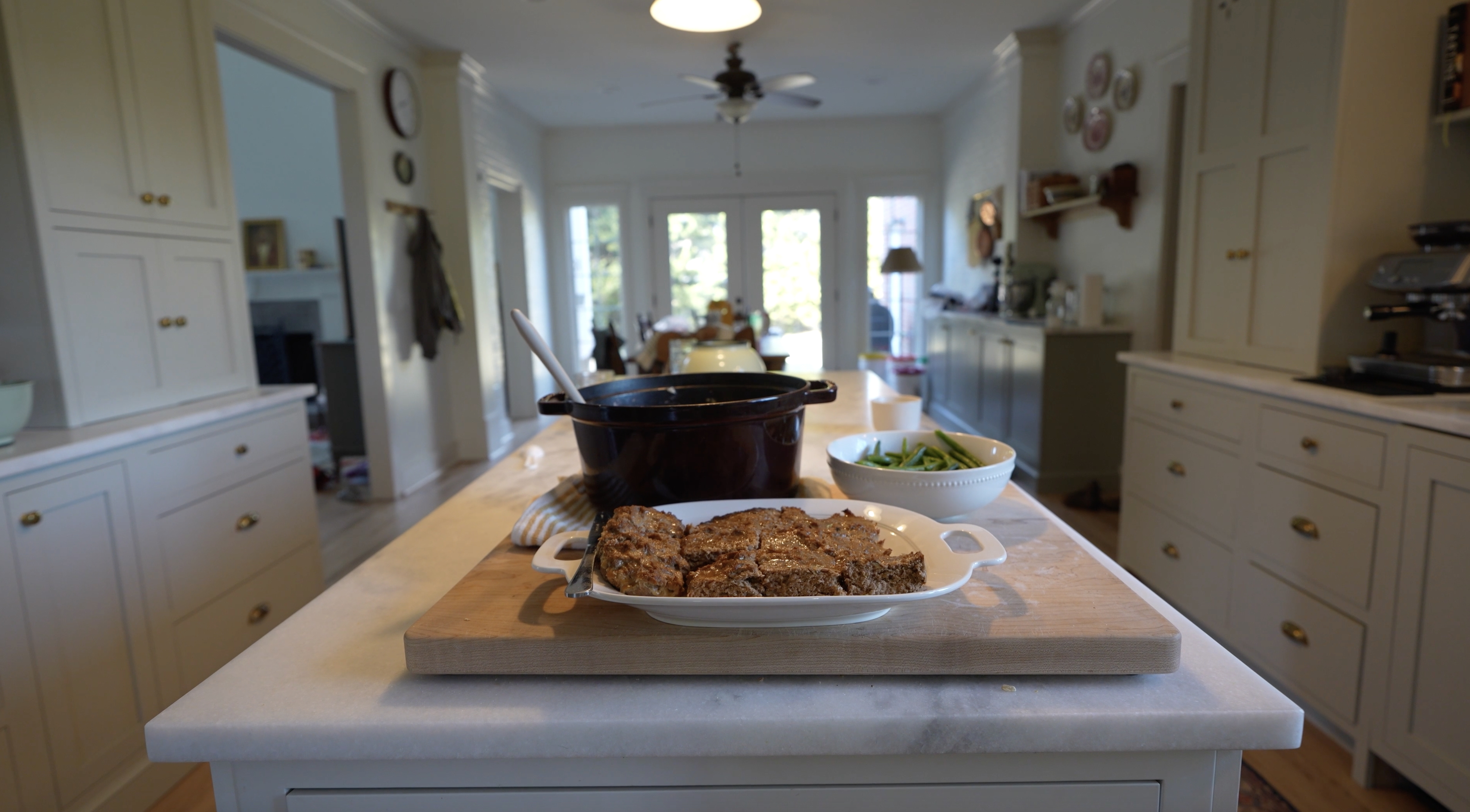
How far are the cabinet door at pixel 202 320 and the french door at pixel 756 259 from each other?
4424mm

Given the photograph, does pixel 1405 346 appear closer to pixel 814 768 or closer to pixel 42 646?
pixel 814 768

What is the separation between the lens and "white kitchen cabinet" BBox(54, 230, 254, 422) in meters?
1.82

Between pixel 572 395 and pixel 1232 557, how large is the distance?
6.46ft

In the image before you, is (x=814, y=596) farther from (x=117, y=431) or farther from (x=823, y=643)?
(x=117, y=431)

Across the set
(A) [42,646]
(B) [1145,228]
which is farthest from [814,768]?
(B) [1145,228]

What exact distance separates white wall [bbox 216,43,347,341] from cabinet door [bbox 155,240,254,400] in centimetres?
337

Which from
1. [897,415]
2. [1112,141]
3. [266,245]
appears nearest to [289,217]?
[266,245]

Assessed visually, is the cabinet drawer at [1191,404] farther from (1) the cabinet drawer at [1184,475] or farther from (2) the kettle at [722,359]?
(2) the kettle at [722,359]

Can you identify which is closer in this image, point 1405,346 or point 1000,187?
point 1405,346

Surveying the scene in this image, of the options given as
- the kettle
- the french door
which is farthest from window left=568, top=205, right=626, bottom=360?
the kettle

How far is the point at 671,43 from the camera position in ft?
14.5

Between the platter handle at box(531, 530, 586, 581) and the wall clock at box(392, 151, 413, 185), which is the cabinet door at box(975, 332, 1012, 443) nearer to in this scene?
the wall clock at box(392, 151, 413, 185)

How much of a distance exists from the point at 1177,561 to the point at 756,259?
490cm

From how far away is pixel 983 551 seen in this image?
60 cm
